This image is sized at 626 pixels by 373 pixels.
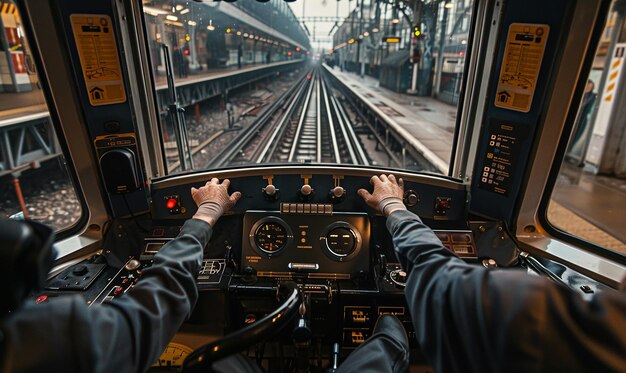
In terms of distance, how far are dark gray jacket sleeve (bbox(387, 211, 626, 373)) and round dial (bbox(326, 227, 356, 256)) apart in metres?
0.96

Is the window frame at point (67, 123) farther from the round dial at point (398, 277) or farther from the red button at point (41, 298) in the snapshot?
the round dial at point (398, 277)

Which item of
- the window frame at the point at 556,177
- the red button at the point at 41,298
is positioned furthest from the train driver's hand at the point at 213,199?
the window frame at the point at 556,177

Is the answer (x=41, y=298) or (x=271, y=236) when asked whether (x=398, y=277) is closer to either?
(x=271, y=236)

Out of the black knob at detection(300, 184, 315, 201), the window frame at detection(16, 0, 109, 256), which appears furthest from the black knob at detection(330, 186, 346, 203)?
the window frame at detection(16, 0, 109, 256)

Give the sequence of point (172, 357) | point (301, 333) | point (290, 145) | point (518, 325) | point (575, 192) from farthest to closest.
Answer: point (290, 145) → point (575, 192) → point (172, 357) → point (301, 333) → point (518, 325)

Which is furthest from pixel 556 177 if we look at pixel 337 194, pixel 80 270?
pixel 80 270

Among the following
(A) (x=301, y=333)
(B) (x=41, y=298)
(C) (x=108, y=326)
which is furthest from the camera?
(B) (x=41, y=298)

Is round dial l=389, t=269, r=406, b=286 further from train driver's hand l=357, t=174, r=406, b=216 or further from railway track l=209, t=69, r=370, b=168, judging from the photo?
railway track l=209, t=69, r=370, b=168

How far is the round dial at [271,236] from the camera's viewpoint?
6.65 feet

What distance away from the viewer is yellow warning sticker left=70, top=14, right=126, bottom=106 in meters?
1.84

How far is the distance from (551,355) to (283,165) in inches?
65.1

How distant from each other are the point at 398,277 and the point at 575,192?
558cm

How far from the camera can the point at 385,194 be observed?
1878 millimetres

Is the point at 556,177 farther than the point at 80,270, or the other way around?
the point at 556,177
